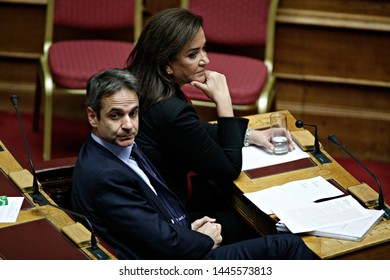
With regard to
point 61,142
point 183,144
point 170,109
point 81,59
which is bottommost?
point 61,142

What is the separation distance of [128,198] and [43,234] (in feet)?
1.04

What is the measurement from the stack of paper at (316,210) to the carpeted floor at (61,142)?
1.60 meters

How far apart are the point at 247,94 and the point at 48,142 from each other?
1.13m

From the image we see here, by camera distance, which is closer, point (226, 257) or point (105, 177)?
point (105, 177)

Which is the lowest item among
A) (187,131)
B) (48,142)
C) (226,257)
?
(48,142)

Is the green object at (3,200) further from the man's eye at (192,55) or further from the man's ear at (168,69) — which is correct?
the man's eye at (192,55)

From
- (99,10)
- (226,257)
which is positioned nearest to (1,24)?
(99,10)

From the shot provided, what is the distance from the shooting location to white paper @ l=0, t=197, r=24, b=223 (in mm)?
3004

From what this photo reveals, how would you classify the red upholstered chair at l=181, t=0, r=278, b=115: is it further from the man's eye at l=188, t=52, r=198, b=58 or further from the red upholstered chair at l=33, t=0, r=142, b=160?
the man's eye at l=188, t=52, r=198, b=58

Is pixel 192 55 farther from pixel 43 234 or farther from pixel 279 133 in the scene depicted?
pixel 43 234

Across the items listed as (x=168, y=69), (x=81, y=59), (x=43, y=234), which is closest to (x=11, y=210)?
(x=43, y=234)

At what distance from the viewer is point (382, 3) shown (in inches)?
198

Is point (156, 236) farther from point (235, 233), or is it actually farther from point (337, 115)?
point (337, 115)

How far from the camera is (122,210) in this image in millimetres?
2854
